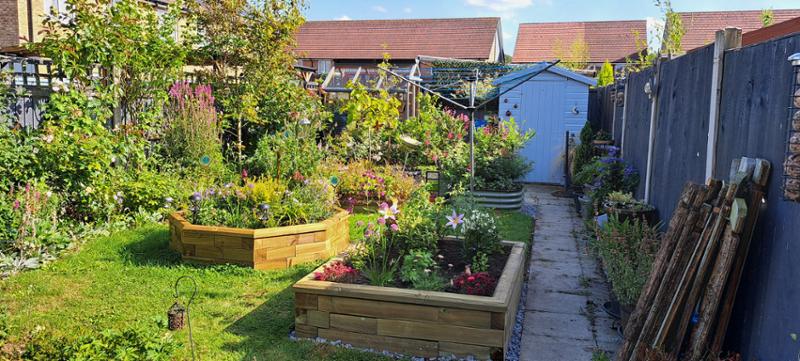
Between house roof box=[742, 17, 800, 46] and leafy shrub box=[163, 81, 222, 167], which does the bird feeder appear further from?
leafy shrub box=[163, 81, 222, 167]

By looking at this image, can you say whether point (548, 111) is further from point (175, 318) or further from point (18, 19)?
point (18, 19)

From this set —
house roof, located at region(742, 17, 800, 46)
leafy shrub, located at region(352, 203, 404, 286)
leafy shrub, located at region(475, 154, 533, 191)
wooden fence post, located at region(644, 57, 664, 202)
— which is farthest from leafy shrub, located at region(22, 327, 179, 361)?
leafy shrub, located at region(475, 154, 533, 191)

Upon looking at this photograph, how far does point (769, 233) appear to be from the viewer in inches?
111

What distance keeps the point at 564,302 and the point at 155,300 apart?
308 cm

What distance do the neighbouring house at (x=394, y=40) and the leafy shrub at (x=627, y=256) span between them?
23.4m

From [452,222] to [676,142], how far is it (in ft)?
7.20

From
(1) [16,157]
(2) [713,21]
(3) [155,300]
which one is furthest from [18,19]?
(2) [713,21]

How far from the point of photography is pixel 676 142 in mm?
5152

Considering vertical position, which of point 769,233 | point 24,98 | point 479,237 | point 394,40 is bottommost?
point 479,237

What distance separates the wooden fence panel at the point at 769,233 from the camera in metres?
2.53

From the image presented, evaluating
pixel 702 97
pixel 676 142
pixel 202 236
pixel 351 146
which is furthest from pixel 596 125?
pixel 202 236

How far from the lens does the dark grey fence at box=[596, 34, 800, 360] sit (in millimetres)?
2566

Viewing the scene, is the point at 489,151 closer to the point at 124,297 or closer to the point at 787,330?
the point at 124,297

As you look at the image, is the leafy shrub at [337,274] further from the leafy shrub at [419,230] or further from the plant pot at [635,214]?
the plant pot at [635,214]
